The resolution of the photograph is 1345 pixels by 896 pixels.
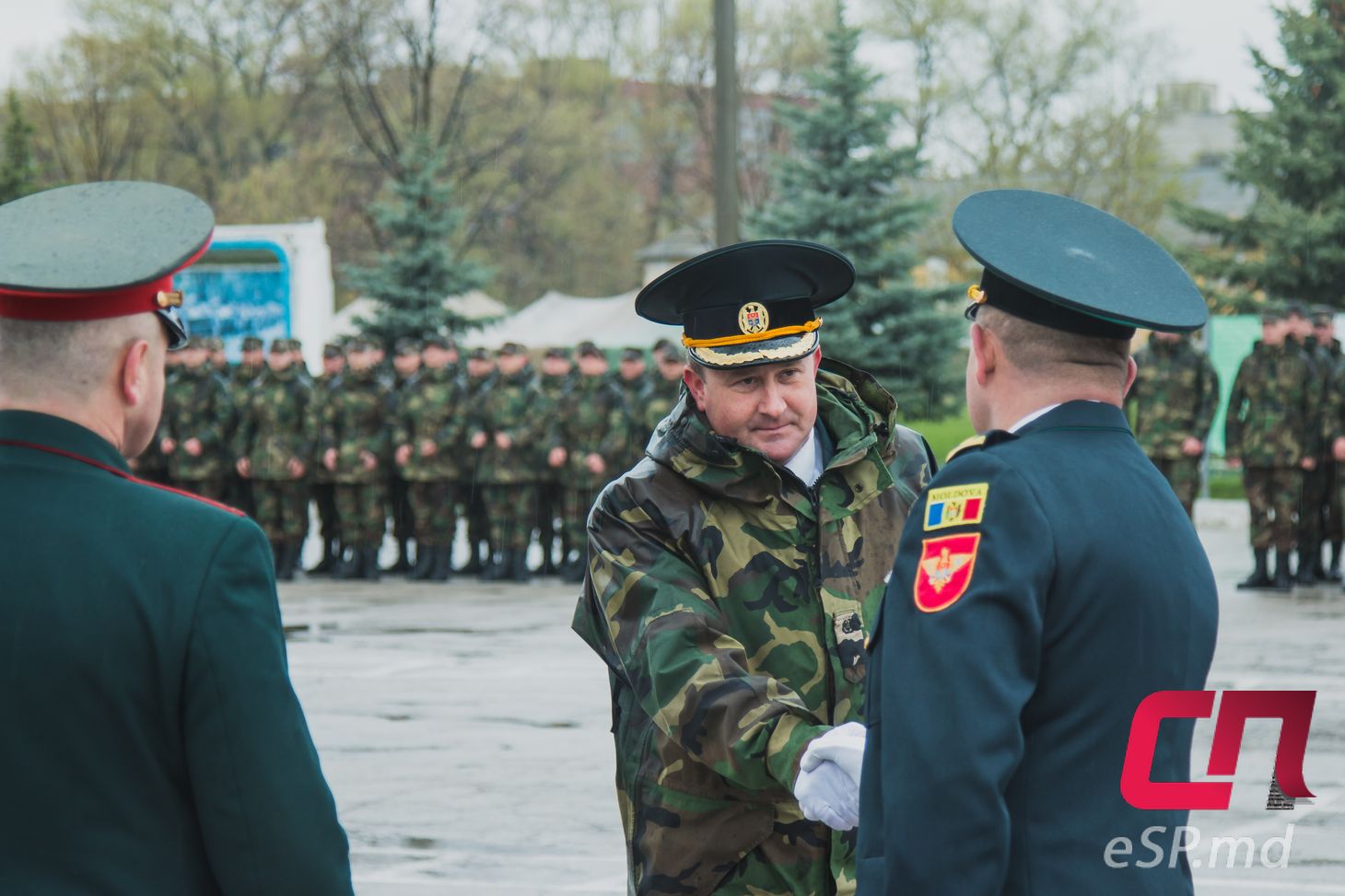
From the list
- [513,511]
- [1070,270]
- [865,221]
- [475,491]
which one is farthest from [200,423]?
[1070,270]

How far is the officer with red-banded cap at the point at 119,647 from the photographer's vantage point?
2.50m

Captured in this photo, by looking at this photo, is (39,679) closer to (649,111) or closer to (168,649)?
(168,649)

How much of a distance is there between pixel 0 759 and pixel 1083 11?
4743cm

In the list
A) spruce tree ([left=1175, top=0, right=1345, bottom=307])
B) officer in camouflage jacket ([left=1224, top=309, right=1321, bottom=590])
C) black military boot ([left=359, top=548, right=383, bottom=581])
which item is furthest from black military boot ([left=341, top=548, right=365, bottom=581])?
spruce tree ([left=1175, top=0, right=1345, bottom=307])

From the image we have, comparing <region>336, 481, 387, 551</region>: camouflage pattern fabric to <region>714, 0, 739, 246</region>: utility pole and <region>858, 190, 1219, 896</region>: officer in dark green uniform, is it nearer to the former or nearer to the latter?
<region>714, 0, 739, 246</region>: utility pole

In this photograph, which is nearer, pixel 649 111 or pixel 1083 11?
pixel 1083 11

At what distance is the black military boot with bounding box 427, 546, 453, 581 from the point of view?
18656 mm

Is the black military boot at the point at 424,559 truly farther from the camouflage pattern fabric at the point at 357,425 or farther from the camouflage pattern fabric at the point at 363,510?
the camouflage pattern fabric at the point at 357,425

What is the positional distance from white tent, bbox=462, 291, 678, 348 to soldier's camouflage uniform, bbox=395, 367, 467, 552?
2056 cm

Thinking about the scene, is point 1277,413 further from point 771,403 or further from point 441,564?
point 771,403

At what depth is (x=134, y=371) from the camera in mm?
2652

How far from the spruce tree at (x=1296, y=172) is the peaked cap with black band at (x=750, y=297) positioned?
84.4ft

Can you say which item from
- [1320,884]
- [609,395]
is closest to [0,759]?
[1320,884]

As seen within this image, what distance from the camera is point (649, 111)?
171ft
